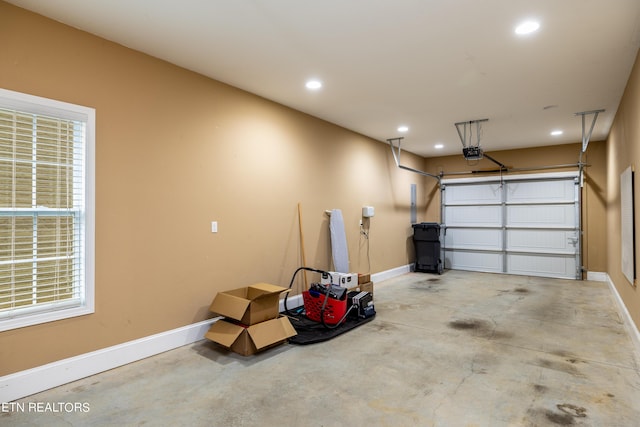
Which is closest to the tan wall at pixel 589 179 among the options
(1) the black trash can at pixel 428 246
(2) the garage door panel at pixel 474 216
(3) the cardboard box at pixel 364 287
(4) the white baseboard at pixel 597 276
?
(4) the white baseboard at pixel 597 276

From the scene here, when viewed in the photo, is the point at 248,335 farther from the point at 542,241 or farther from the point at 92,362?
the point at 542,241

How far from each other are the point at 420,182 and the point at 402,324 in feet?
17.4

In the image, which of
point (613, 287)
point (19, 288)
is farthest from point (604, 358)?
point (19, 288)

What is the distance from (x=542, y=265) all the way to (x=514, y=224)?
1.03m

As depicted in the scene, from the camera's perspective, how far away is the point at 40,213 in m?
2.63

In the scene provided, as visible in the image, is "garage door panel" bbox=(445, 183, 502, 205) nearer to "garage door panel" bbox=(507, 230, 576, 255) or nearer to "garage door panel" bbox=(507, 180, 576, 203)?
"garage door panel" bbox=(507, 180, 576, 203)

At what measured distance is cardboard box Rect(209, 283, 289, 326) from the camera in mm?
3266

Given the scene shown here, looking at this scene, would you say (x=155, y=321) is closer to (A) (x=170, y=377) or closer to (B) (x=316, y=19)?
(A) (x=170, y=377)

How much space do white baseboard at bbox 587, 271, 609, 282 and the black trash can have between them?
2849 mm

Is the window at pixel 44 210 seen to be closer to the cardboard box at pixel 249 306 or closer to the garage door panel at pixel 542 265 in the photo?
the cardboard box at pixel 249 306

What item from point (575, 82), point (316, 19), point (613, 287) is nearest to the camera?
point (316, 19)

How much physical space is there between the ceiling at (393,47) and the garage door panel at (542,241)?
3.17 meters

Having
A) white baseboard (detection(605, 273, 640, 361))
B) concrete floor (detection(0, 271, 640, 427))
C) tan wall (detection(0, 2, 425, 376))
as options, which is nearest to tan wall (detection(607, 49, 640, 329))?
white baseboard (detection(605, 273, 640, 361))

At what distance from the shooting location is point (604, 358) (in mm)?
3168
